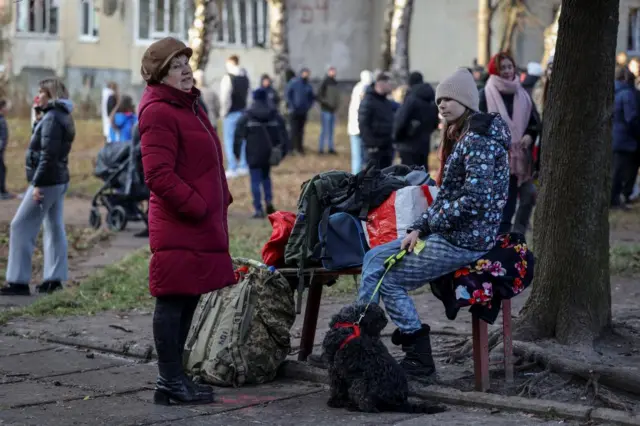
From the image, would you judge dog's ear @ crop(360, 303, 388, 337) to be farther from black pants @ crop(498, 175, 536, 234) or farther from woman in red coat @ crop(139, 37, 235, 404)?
black pants @ crop(498, 175, 536, 234)

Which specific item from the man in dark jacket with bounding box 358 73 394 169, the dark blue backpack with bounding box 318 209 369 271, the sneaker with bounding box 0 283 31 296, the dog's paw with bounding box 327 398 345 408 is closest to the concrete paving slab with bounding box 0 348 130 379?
the dark blue backpack with bounding box 318 209 369 271

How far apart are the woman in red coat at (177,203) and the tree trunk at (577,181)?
7.13ft

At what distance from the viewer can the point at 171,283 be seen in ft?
21.7

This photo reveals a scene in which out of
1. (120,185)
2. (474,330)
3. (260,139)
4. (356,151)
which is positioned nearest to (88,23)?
(356,151)

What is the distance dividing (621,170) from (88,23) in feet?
82.1

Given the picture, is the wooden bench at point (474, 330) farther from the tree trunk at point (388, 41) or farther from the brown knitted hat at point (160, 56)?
the tree trunk at point (388, 41)

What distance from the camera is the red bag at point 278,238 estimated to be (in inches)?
297

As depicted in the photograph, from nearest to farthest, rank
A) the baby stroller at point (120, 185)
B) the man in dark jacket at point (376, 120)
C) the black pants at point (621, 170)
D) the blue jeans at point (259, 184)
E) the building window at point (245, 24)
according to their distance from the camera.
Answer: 1. the baby stroller at point (120, 185)
2. the man in dark jacket at point (376, 120)
3. the blue jeans at point (259, 184)
4. the black pants at point (621, 170)
5. the building window at point (245, 24)

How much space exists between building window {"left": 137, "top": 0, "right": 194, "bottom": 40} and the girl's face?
111 feet

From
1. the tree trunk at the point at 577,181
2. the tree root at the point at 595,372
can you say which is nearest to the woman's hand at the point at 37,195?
the tree trunk at the point at 577,181

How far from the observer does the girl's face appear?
6949 mm

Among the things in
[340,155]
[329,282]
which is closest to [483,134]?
[329,282]

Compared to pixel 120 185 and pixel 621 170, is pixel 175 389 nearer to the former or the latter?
pixel 120 185

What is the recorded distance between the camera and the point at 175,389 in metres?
6.76
